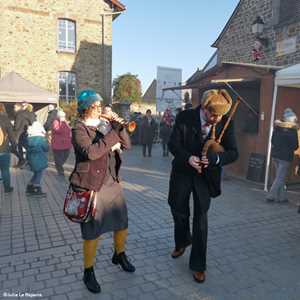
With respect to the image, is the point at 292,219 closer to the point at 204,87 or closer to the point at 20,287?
the point at 20,287

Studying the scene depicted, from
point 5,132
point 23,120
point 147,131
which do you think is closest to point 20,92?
point 23,120

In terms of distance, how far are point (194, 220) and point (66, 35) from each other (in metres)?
19.3

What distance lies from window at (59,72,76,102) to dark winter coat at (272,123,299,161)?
16.6 metres

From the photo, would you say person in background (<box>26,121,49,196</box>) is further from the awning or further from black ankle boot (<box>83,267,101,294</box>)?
the awning

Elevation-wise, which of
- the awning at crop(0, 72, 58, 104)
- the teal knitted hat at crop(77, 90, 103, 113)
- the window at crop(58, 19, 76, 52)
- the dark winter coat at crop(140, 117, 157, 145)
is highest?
the window at crop(58, 19, 76, 52)

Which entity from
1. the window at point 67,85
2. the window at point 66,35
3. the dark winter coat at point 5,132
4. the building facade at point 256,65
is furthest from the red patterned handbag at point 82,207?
the window at point 66,35

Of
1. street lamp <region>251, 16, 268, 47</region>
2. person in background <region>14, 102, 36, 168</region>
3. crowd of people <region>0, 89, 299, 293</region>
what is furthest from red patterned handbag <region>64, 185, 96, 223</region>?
street lamp <region>251, 16, 268, 47</region>

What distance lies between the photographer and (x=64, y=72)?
66.6 ft

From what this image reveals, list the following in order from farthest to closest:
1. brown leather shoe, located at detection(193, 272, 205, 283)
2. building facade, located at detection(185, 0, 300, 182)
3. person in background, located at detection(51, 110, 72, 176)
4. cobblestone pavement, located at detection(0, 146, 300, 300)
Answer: person in background, located at detection(51, 110, 72, 176)
building facade, located at detection(185, 0, 300, 182)
brown leather shoe, located at detection(193, 272, 205, 283)
cobblestone pavement, located at detection(0, 146, 300, 300)

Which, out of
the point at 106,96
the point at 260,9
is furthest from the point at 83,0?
the point at 260,9

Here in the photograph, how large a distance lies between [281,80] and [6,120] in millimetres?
5328

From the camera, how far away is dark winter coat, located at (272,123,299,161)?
19.6 ft

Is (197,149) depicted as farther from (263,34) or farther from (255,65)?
(263,34)

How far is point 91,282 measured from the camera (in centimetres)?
307
